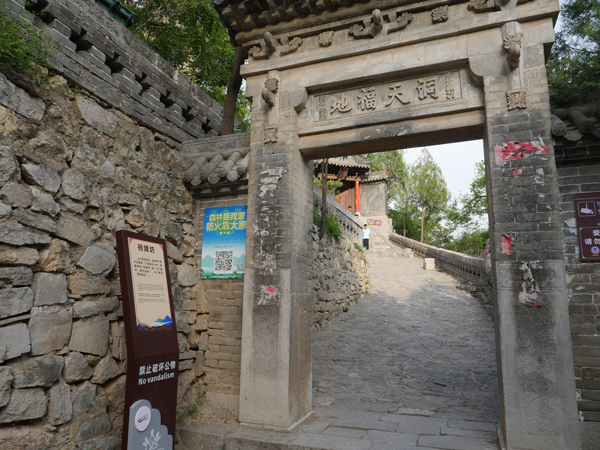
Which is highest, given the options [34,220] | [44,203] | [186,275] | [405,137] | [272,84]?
[272,84]

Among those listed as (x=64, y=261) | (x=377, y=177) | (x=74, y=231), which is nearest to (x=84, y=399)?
(x=64, y=261)

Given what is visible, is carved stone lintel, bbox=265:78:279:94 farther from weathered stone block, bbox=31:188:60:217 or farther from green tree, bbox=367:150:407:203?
green tree, bbox=367:150:407:203

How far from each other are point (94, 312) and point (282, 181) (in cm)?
A: 262

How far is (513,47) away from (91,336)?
5.33 metres

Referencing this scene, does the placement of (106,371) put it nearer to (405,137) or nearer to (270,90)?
(270,90)

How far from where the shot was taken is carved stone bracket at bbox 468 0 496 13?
464cm

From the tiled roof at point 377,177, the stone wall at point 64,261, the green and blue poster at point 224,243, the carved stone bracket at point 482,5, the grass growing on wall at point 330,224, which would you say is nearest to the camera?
the stone wall at point 64,261

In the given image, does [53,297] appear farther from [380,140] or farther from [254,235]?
[380,140]

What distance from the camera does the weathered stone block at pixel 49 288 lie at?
370cm

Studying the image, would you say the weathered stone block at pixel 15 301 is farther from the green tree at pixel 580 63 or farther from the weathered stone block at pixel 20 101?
the green tree at pixel 580 63

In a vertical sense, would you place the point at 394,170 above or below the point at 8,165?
above

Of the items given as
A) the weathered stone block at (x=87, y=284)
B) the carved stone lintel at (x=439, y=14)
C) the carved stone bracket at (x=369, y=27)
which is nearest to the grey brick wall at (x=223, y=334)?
the weathered stone block at (x=87, y=284)

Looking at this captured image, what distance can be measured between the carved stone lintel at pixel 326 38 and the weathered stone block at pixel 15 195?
152 inches

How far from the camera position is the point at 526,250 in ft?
13.7
